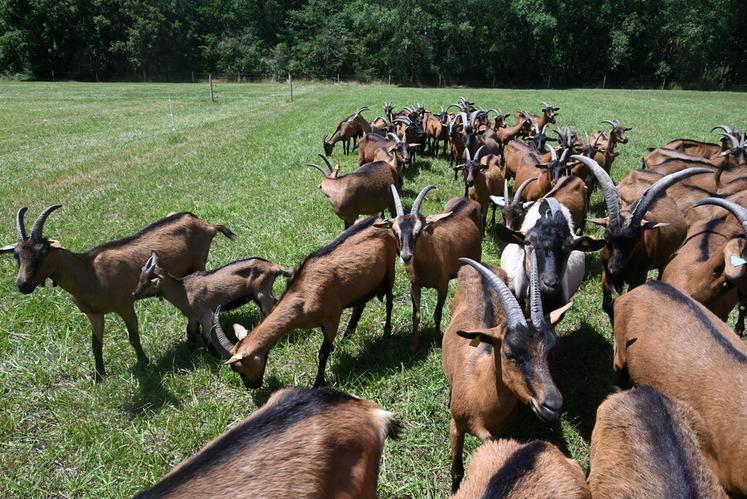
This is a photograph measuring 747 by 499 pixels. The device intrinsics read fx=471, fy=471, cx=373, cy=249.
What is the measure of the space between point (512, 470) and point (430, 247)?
3.05 m

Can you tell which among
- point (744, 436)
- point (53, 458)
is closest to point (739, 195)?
point (744, 436)

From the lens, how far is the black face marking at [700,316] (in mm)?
3306

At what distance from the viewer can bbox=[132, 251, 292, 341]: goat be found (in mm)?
5156

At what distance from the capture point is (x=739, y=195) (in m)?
6.30

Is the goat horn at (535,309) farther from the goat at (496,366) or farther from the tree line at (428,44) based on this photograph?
the tree line at (428,44)

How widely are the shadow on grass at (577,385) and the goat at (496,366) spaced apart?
0.77 meters

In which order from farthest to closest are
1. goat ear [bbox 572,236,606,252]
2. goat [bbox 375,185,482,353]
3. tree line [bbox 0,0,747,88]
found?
1. tree line [bbox 0,0,747,88]
2. goat [bbox 375,185,482,353]
3. goat ear [bbox 572,236,606,252]

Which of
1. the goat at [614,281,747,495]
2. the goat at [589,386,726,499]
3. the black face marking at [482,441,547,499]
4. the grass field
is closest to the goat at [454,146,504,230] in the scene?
the grass field

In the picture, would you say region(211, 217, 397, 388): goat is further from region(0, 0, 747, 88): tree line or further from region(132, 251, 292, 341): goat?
region(0, 0, 747, 88): tree line

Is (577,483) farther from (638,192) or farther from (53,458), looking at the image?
(638,192)

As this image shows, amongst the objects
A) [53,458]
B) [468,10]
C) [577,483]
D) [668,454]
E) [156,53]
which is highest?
[468,10]

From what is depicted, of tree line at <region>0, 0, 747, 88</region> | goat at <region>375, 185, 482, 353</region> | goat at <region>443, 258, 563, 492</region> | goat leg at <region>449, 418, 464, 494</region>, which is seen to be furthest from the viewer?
tree line at <region>0, 0, 747, 88</region>

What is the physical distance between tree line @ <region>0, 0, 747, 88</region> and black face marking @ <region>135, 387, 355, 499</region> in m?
52.6

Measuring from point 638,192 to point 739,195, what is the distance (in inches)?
47.8
